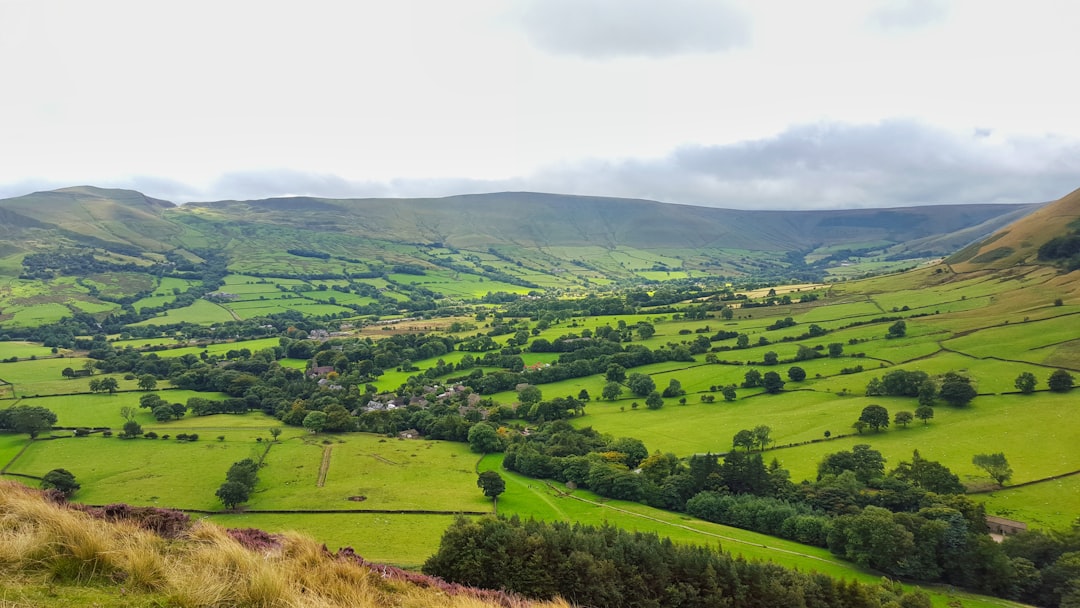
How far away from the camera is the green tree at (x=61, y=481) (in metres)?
45.2

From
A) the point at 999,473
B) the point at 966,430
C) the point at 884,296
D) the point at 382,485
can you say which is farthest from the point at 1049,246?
the point at 382,485

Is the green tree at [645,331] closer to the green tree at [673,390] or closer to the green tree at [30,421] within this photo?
the green tree at [673,390]

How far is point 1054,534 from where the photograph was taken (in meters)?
35.2

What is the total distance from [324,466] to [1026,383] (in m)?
75.6

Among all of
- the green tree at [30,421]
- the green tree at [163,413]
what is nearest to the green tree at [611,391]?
the green tree at [163,413]

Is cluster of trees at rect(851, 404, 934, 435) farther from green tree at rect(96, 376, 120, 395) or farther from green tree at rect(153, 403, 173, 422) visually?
green tree at rect(96, 376, 120, 395)

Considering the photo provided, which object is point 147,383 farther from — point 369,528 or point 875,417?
point 875,417

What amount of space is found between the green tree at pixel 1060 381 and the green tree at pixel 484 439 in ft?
200

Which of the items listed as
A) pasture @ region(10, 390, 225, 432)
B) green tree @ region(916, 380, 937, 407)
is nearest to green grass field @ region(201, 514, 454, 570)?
pasture @ region(10, 390, 225, 432)

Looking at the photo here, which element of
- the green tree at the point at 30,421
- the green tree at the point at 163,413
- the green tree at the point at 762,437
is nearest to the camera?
the green tree at the point at 762,437

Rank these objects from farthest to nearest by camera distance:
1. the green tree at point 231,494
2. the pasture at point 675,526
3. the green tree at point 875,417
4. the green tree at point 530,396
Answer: the green tree at point 530,396, the green tree at point 875,417, the green tree at point 231,494, the pasture at point 675,526

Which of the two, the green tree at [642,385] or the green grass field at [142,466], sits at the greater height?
the green tree at [642,385]

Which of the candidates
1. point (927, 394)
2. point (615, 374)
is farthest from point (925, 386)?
point (615, 374)

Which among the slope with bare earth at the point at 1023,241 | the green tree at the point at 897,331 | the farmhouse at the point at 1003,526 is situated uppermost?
the slope with bare earth at the point at 1023,241
